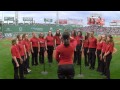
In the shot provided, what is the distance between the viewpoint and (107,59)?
13.9 m

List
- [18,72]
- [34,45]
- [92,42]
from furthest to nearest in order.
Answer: [34,45]
[92,42]
[18,72]

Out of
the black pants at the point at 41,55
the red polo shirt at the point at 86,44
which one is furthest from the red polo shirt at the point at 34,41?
the red polo shirt at the point at 86,44

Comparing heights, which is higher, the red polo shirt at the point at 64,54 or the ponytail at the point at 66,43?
the ponytail at the point at 66,43

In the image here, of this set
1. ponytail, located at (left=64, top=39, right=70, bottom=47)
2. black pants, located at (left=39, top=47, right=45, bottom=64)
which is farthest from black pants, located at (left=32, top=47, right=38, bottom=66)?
ponytail, located at (left=64, top=39, right=70, bottom=47)

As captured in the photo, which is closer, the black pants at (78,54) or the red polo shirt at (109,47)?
the red polo shirt at (109,47)

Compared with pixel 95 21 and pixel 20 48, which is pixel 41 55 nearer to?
pixel 20 48

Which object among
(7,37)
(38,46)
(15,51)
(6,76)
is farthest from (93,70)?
(7,37)

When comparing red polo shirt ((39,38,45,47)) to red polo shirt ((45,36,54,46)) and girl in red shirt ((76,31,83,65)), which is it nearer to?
red polo shirt ((45,36,54,46))

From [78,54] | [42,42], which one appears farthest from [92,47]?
[42,42]

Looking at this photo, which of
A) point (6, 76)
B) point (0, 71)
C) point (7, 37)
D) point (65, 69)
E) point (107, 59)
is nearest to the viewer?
point (65, 69)

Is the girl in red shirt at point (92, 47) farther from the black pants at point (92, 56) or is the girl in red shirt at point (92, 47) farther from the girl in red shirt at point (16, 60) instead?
the girl in red shirt at point (16, 60)
